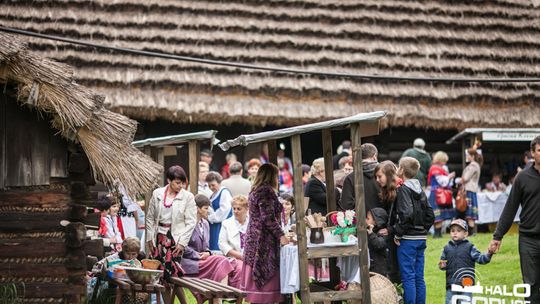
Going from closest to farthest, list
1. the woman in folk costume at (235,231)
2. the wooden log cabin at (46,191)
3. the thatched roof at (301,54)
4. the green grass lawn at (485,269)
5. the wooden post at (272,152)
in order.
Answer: the wooden log cabin at (46,191) < the wooden post at (272,152) < the woman in folk costume at (235,231) < the green grass lawn at (485,269) < the thatched roof at (301,54)

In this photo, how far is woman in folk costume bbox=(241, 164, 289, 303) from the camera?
30.3ft

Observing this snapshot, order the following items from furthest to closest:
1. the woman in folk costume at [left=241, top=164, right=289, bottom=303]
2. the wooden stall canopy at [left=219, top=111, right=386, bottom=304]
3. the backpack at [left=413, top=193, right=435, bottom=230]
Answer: the backpack at [left=413, top=193, right=435, bottom=230] < the woman in folk costume at [left=241, top=164, right=289, bottom=303] < the wooden stall canopy at [left=219, top=111, right=386, bottom=304]

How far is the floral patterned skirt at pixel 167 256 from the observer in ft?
32.9

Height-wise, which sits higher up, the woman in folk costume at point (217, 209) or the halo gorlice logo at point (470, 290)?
the woman in folk costume at point (217, 209)

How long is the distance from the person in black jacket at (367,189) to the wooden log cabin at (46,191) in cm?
212

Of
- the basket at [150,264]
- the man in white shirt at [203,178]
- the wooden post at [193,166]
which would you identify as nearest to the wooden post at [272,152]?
the basket at [150,264]

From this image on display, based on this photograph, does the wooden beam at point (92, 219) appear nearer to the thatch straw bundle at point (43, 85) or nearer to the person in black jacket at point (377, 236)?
the thatch straw bundle at point (43, 85)

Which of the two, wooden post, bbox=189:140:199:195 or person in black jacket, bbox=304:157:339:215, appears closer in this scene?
person in black jacket, bbox=304:157:339:215

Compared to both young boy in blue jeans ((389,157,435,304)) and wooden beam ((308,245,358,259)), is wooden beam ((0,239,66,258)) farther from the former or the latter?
young boy in blue jeans ((389,157,435,304))

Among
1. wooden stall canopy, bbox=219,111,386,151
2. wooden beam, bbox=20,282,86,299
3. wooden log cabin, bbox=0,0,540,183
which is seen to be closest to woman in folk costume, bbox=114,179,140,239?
wooden beam, bbox=20,282,86,299

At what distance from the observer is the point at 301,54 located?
19000 mm

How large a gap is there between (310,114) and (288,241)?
894 cm

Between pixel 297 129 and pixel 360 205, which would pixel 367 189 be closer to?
pixel 360 205

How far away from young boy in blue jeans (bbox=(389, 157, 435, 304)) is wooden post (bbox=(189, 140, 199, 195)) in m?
3.08
